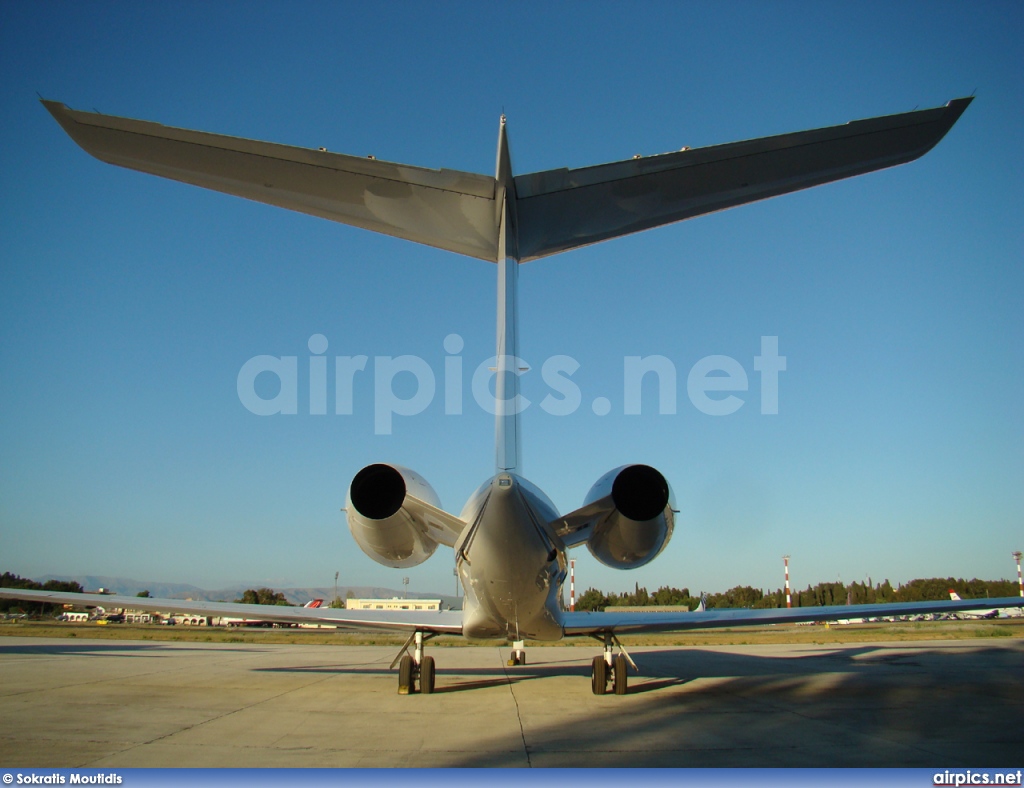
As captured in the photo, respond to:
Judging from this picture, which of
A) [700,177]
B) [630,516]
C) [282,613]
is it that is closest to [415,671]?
[282,613]

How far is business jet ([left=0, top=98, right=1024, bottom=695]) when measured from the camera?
4973mm

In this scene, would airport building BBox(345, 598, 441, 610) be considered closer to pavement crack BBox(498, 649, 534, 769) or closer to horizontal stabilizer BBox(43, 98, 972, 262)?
pavement crack BBox(498, 649, 534, 769)

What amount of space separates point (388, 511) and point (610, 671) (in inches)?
165

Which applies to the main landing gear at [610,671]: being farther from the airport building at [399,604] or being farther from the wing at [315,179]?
the airport building at [399,604]

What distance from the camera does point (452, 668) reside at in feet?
47.1

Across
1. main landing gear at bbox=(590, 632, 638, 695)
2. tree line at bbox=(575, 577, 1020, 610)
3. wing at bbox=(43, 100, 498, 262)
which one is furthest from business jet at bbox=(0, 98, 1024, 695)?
tree line at bbox=(575, 577, 1020, 610)

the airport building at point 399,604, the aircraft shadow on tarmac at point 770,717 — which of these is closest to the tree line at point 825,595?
the airport building at point 399,604

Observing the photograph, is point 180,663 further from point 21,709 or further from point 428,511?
point 428,511

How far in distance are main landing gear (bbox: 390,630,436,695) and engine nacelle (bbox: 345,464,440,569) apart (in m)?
1.67

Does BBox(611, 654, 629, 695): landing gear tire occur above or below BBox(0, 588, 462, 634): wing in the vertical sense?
below

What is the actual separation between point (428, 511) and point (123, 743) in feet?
11.4

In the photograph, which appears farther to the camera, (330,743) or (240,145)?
(330,743)

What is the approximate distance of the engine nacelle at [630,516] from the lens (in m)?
7.11

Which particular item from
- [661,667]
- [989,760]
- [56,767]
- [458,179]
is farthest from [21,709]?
[661,667]
